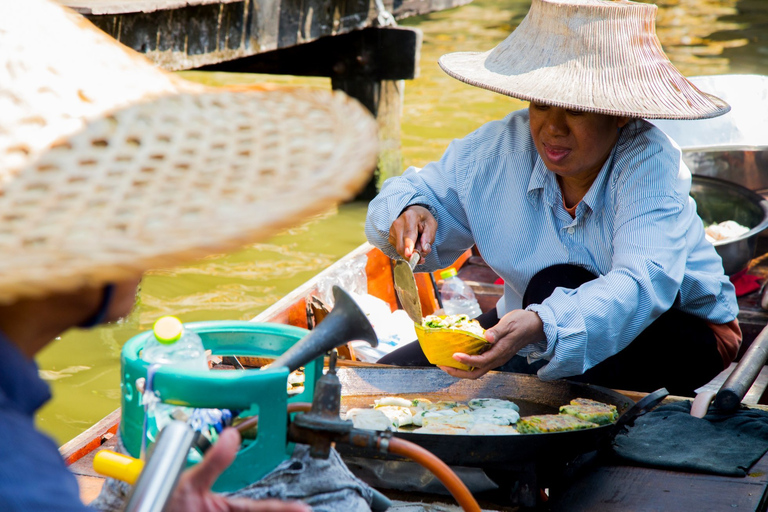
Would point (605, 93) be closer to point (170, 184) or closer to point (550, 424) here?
point (550, 424)

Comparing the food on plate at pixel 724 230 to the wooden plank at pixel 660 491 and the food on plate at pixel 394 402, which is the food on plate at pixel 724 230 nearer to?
the wooden plank at pixel 660 491

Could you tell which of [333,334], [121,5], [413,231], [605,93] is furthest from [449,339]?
[121,5]

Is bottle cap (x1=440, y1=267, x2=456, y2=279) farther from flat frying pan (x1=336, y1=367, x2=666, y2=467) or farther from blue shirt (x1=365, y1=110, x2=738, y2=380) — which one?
flat frying pan (x1=336, y1=367, x2=666, y2=467)

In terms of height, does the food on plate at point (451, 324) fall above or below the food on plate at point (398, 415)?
above

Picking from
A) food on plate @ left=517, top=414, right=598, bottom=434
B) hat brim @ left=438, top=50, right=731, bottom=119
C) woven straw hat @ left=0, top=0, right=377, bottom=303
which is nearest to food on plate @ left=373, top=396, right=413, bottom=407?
food on plate @ left=517, top=414, right=598, bottom=434

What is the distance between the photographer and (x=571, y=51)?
2.40 m

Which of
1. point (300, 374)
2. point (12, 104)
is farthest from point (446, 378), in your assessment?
point (12, 104)

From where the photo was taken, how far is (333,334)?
1.40 m

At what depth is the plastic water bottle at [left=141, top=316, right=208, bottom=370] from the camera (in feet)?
4.72

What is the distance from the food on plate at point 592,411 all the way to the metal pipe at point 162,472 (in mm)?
1306

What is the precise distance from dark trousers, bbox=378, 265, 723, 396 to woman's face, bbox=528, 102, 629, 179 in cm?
30

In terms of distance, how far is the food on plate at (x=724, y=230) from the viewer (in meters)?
3.54

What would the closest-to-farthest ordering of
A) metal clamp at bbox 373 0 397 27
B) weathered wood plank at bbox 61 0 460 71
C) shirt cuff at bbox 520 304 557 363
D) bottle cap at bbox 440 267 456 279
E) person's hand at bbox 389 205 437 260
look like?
shirt cuff at bbox 520 304 557 363
person's hand at bbox 389 205 437 260
weathered wood plank at bbox 61 0 460 71
bottle cap at bbox 440 267 456 279
metal clamp at bbox 373 0 397 27

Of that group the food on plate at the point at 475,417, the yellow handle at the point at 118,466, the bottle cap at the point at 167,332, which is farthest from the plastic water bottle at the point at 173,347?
the food on plate at the point at 475,417
